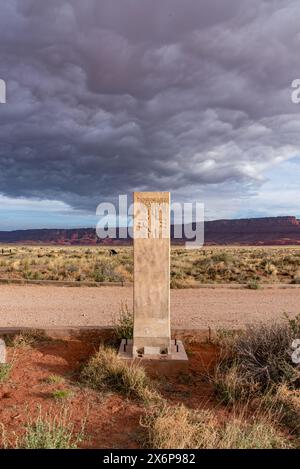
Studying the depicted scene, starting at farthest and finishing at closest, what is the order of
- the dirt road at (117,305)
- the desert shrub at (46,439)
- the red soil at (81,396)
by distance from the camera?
1. the dirt road at (117,305)
2. the red soil at (81,396)
3. the desert shrub at (46,439)

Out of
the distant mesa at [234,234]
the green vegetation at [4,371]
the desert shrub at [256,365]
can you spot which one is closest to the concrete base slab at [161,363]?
the desert shrub at [256,365]

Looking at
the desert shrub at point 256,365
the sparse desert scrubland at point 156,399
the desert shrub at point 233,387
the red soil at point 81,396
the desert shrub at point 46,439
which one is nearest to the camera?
the desert shrub at point 46,439

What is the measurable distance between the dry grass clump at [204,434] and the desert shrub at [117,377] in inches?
29.8

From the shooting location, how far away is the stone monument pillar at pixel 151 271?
582 centimetres

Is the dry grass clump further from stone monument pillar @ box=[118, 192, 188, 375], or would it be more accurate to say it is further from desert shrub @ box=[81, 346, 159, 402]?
stone monument pillar @ box=[118, 192, 188, 375]

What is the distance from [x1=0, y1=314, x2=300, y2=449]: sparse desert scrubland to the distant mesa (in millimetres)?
113016

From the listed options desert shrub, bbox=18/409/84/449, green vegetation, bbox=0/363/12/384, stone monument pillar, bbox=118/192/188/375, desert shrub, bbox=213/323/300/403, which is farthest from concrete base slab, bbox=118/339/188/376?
desert shrub, bbox=18/409/84/449

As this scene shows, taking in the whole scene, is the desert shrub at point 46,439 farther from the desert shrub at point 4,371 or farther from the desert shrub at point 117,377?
the desert shrub at point 4,371

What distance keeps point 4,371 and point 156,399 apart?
2.07 meters

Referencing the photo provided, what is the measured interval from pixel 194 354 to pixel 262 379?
1451mm

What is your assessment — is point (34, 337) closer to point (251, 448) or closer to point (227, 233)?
point (251, 448)

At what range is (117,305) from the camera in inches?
Answer: 447

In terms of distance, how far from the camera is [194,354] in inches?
249

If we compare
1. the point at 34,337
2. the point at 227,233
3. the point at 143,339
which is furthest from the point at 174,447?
the point at 227,233
